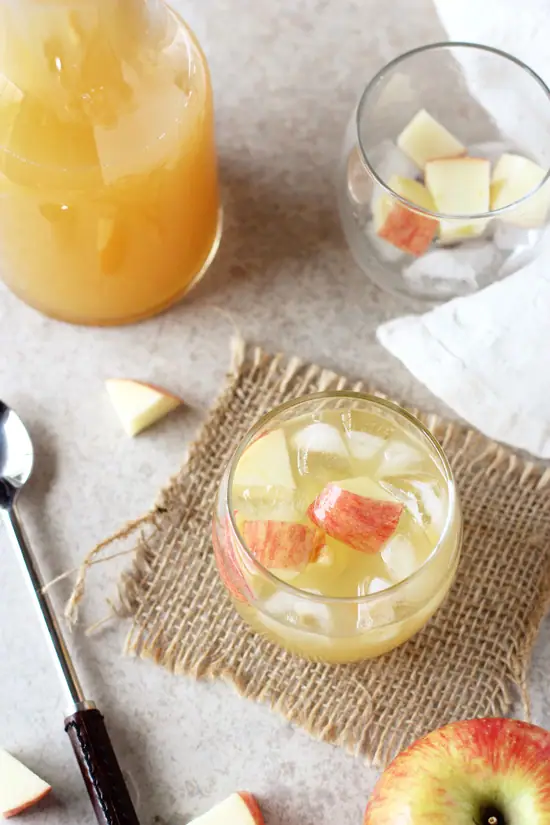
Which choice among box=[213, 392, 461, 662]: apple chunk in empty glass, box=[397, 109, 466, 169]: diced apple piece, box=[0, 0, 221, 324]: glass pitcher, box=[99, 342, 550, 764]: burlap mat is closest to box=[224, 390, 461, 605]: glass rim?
box=[213, 392, 461, 662]: apple chunk in empty glass

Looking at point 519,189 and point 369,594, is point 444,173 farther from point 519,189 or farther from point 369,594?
point 369,594

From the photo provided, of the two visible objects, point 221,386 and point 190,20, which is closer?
point 221,386

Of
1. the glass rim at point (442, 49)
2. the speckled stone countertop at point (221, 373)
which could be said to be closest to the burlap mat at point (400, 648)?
the speckled stone countertop at point (221, 373)

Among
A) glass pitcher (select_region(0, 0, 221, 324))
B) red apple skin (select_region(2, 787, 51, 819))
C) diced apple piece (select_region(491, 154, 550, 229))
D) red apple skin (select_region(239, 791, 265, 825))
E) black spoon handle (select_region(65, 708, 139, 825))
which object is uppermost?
glass pitcher (select_region(0, 0, 221, 324))

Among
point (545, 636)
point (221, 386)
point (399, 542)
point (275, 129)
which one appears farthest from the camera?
point (275, 129)

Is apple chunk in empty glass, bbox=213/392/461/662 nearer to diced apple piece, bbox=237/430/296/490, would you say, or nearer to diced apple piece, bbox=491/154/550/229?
diced apple piece, bbox=237/430/296/490

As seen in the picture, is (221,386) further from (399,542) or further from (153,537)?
(399,542)

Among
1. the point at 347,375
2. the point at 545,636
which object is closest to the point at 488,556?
the point at 545,636
